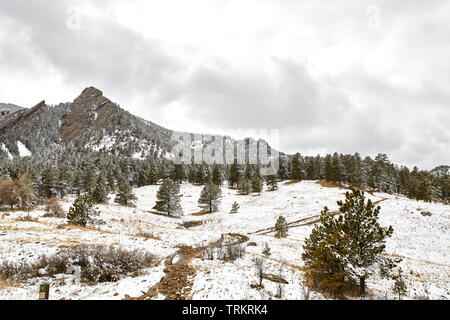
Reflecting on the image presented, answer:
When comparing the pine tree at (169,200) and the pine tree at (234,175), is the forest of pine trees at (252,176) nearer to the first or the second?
the pine tree at (234,175)

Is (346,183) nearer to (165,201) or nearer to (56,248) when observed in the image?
(165,201)

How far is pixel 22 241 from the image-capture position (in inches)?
541

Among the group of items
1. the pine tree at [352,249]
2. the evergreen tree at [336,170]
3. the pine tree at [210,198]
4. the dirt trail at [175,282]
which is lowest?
the pine tree at [210,198]

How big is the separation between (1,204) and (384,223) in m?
64.2

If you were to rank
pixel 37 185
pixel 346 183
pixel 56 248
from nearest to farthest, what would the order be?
pixel 56 248 < pixel 37 185 < pixel 346 183

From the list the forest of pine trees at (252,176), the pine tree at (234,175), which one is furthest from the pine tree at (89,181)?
the pine tree at (234,175)

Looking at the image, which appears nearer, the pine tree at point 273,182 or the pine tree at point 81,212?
the pine tree at point 81,212

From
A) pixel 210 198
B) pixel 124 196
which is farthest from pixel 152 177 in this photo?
pixel 210 198

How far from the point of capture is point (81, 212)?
25.0m

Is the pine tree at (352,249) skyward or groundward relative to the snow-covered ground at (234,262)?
skyward

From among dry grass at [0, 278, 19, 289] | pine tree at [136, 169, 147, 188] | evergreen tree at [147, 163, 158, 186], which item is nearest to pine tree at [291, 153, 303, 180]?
evergreen tree at [147, 163, 158, 186]

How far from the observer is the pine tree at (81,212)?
2469 centimetres

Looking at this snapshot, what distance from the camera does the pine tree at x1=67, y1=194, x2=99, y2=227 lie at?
24688 mm
